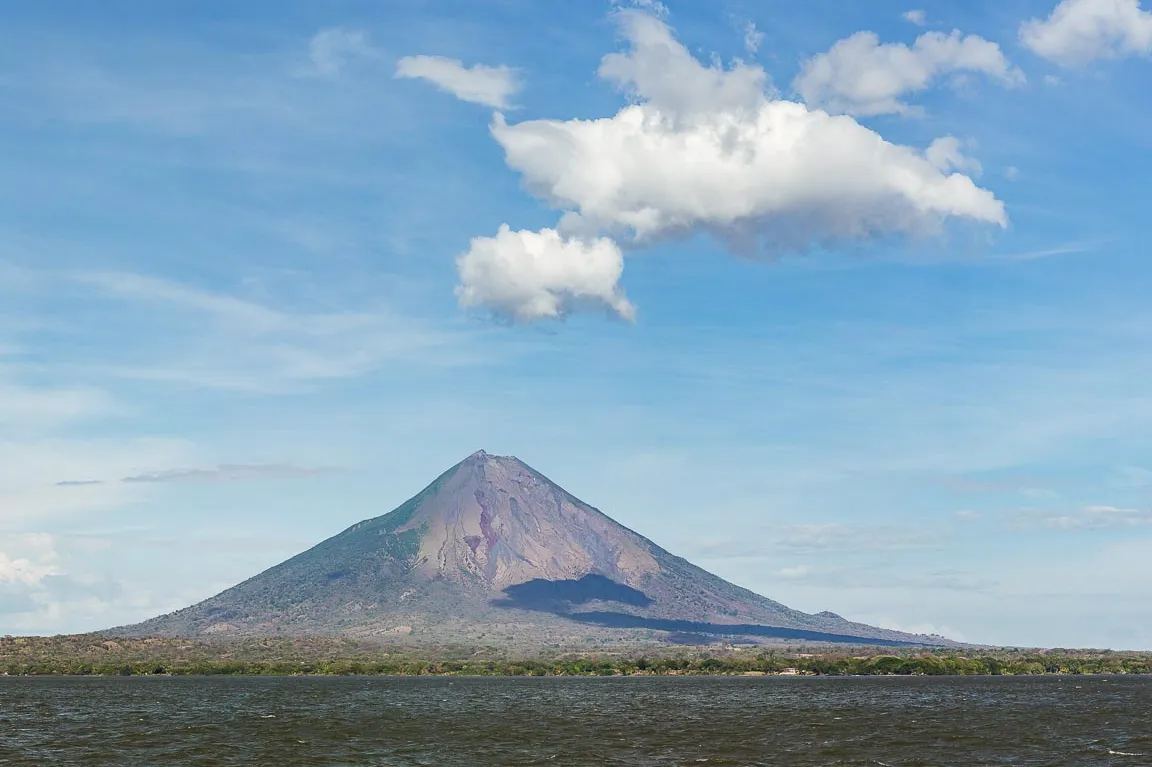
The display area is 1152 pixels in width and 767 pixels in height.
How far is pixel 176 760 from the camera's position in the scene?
301 feet

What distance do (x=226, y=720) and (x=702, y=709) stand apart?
6227cm

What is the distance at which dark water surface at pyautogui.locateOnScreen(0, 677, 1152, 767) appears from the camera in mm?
93625

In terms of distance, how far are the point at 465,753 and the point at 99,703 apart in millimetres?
102807

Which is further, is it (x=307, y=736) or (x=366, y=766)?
(x=307, y=736)

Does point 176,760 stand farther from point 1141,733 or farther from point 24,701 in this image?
point 24,701

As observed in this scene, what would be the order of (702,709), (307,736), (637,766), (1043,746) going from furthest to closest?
1. (702,709)
2. (307,736)
3. (1043,746)
4. (637,766)

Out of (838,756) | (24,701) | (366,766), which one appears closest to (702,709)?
(838,756)

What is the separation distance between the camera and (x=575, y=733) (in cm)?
11856

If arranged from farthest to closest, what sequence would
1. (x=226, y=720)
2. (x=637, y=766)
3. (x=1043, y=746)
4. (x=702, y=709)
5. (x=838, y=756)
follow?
(x=702, y=709)
(x=226, y=720)
(x=1043, y=746)
(x=838, y=756)
(x=637, y=766)

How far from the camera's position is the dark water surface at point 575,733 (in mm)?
93625

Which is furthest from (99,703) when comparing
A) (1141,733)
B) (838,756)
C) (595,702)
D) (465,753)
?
(1141,733)

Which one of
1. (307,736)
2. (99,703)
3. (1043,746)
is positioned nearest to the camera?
(1043,746)

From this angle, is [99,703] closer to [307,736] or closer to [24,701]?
[24,701]

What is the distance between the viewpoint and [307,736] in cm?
11656
